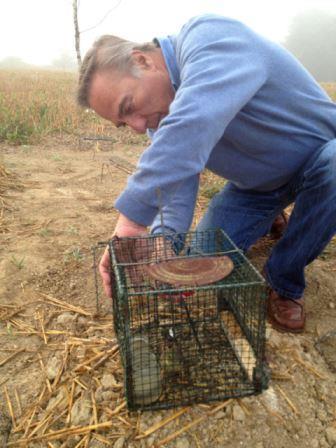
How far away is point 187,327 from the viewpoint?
208 cm

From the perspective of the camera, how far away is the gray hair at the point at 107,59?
177cm

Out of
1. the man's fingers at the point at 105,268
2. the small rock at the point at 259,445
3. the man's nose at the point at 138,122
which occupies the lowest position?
the small rock at the point at 259,445

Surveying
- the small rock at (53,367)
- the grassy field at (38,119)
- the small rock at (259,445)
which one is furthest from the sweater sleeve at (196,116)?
the grassy field at (38,119)

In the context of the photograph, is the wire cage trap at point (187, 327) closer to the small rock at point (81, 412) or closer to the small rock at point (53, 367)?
the small rock at point (81, 412)

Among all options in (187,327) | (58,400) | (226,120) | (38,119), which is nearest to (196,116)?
(226,120)

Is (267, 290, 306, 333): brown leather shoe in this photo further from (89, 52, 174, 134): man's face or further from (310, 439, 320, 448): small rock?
(89, 52, 174, 134): man's face

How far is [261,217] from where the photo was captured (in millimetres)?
2557

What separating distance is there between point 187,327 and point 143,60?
1.34m

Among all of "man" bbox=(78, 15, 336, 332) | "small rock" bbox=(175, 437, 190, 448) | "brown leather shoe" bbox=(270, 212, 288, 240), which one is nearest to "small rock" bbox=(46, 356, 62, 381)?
"man" bbox=(78, 15, 336, 332)

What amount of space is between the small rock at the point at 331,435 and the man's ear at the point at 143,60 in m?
1.72

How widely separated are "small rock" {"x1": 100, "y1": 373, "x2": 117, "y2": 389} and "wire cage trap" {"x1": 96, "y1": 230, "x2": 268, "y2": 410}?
0.13 metres

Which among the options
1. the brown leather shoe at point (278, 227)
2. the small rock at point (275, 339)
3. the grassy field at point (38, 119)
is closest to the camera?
the small rock at point (275, 339)

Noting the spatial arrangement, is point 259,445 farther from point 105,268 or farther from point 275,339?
point 105,268

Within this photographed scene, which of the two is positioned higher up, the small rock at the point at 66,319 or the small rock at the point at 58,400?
the small rock at the point at 58,400
